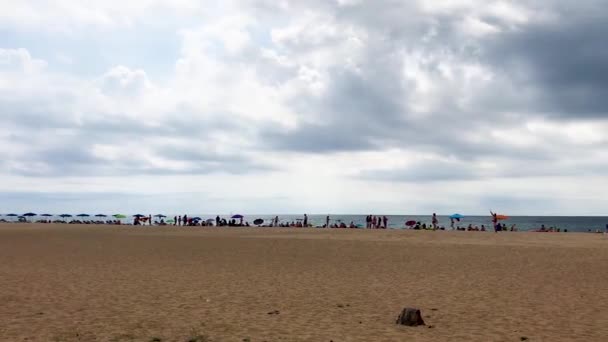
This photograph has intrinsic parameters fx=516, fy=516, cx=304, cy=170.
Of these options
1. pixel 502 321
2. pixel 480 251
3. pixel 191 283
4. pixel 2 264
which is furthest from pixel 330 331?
pixel 480 251

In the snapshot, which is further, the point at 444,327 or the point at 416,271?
the point at 416,271

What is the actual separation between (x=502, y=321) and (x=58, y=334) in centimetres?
899

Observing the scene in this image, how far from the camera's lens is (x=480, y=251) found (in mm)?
29219

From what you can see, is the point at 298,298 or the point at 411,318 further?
the point at 298,298

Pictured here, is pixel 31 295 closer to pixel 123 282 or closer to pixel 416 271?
pixel 123 282

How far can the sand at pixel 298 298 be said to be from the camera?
10.0m

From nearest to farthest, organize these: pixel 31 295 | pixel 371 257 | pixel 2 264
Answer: pixel 31 295 < pixel 2 264 < pixel 371 257

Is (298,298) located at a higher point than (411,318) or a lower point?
lower

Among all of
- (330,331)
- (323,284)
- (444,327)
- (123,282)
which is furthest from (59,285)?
(444,327)

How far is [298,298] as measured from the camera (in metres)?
13.9

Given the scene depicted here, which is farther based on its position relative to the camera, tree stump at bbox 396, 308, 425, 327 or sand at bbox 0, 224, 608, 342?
tree stump at bbox 396, 308, 425, 327

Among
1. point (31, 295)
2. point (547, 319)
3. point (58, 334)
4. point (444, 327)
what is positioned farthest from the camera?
point (31, 295)

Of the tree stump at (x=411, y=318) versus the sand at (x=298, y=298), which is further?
the tree stump at (x=411, y=318)

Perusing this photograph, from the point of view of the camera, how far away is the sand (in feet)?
32.9
